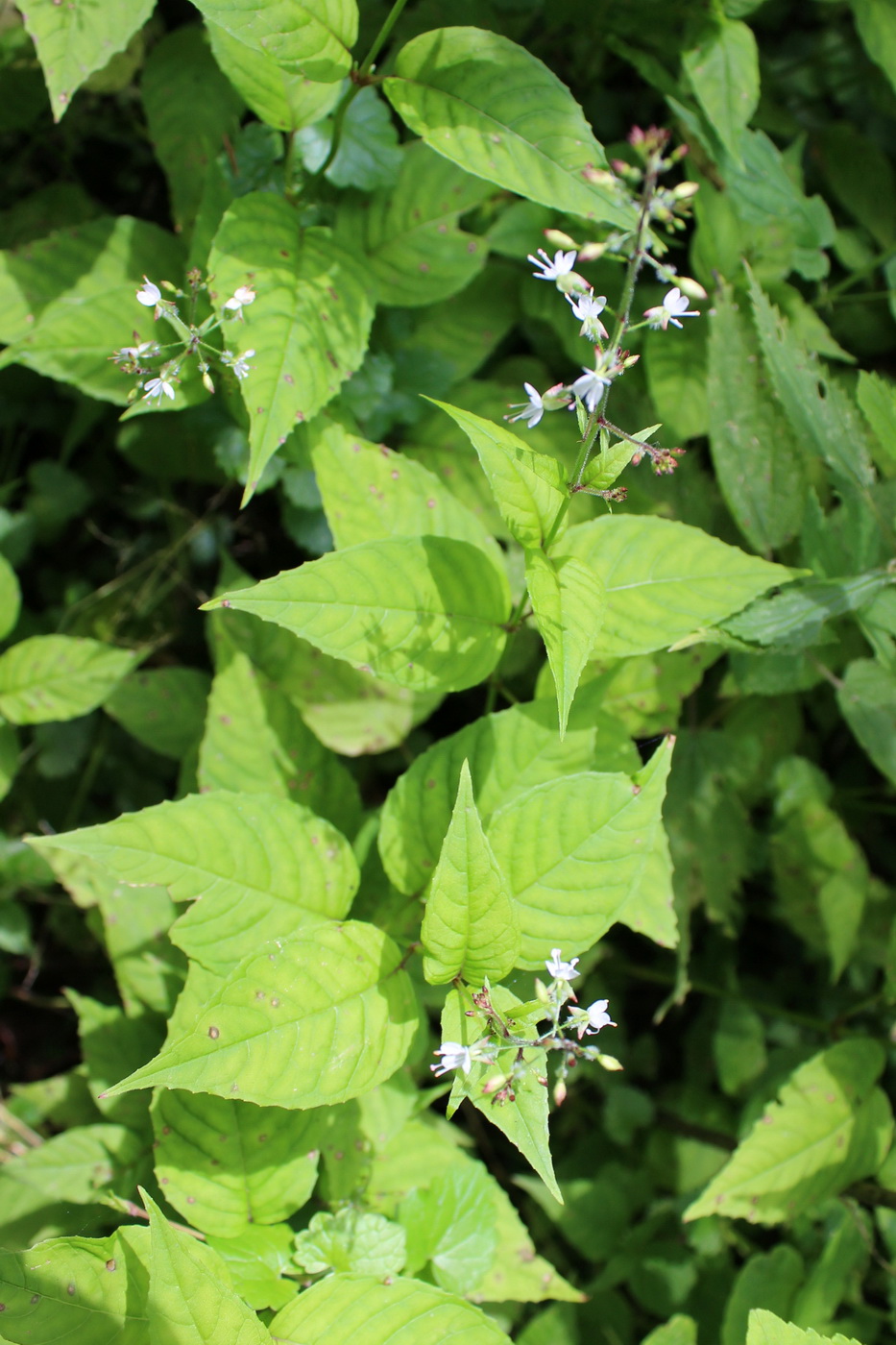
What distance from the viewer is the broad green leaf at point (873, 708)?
7.25ft

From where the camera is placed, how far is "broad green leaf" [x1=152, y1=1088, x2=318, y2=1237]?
6.18 feet

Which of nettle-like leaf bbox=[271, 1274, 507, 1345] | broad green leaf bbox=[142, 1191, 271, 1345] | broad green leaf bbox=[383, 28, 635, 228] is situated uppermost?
broad green leaf bbox=[383, 28, 635, 228]

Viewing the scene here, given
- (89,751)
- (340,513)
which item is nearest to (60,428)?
(89,751)

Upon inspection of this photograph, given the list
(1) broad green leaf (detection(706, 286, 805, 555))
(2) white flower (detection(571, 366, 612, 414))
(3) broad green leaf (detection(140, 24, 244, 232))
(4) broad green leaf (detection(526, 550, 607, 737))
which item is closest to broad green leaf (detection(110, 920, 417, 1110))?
(4) broad green leaf (detection(526, 550, 607, 737))

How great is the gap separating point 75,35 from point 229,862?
65.6 inches

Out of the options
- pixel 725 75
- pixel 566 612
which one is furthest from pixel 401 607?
pixel 725 75

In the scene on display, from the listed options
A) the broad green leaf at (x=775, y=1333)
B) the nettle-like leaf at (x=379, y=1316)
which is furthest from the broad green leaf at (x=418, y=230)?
the broad green leaf at (x=775, y=1333)

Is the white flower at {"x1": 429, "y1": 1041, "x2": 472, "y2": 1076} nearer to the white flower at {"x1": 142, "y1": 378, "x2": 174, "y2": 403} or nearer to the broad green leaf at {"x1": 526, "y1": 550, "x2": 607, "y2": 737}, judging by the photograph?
the broad green leaf at {"x1": 526, "y1": 550, "x2": 607, "y2": 737}

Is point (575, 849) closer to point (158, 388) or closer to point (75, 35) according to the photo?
point (158, 388)

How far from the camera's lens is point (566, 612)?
1.60 meters

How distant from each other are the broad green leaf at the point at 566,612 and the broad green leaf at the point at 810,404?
0.84 metres

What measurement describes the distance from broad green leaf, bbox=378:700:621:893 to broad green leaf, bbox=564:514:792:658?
207 mm

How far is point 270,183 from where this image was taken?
2207mm

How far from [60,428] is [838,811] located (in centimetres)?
282
